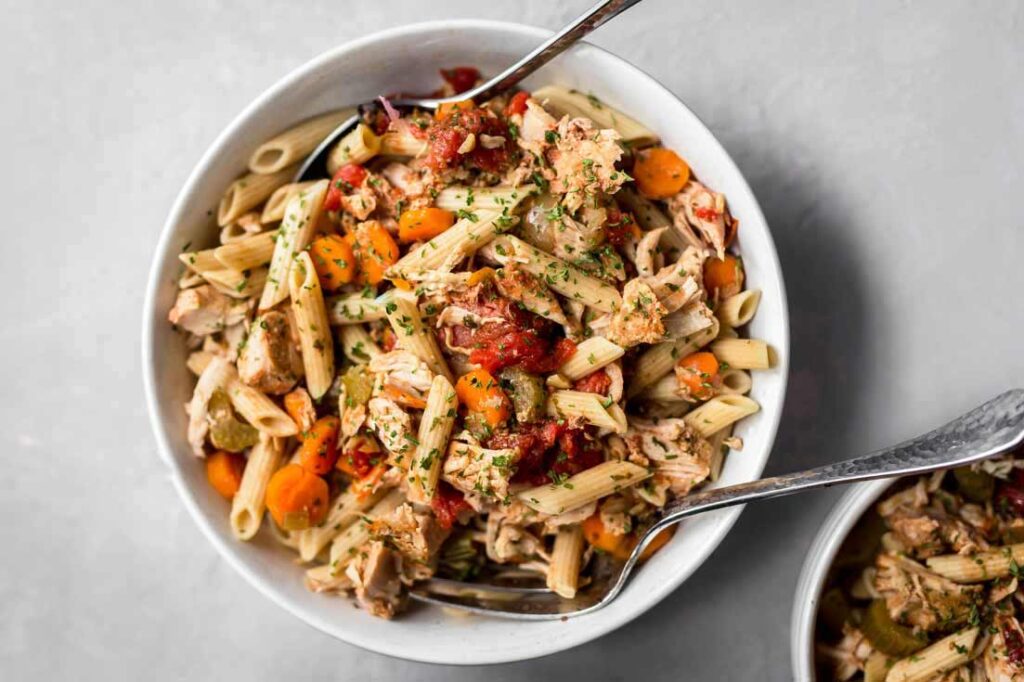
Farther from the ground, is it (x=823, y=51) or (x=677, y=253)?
(x=823, y=51)

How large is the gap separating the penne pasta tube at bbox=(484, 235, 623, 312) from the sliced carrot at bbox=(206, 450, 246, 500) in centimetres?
116

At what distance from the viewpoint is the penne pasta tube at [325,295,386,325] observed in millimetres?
2670

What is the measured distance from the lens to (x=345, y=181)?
275cm

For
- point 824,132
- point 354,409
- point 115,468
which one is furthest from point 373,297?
point 824,132

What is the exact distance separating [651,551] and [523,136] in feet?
4.87

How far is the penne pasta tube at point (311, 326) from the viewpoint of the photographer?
262cm

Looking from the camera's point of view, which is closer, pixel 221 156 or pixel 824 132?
pixel 221 156

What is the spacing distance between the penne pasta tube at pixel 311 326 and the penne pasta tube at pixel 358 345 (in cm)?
5

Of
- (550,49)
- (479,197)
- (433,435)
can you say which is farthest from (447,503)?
(550,49)

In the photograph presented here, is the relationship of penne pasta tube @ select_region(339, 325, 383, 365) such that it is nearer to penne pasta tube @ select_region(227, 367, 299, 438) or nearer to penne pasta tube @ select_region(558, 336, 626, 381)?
penne pasta tube @ select_region(227, 367, 299, 438)

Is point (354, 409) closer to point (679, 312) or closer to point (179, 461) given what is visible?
point (179, 461)

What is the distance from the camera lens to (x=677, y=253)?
110 inches

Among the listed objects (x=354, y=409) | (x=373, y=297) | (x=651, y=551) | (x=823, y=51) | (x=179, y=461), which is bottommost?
(x=651, y=551)

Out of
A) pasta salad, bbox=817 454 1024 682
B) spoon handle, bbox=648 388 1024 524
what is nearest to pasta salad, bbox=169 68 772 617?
spoon handle, bbox=648 388 1024 524
